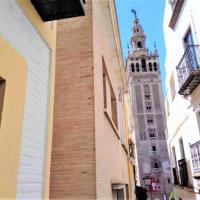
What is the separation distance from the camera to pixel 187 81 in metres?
7.89

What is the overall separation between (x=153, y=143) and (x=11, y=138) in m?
63.2

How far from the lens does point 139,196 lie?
1370 centimetres

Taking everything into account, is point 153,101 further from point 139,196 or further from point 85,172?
point 85,172

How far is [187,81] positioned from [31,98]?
22.1 feet

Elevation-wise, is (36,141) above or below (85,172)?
above

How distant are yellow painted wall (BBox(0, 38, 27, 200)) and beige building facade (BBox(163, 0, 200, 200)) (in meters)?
6.48

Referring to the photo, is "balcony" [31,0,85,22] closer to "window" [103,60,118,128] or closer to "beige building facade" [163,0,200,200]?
"window" [103,60,118,128]

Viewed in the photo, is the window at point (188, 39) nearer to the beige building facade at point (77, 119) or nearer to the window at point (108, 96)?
the window at point (108, 96)

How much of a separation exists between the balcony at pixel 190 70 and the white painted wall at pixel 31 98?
19.7ft

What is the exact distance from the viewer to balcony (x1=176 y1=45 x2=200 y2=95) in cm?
756

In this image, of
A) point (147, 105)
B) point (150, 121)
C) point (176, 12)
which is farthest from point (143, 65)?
point (176, 12)

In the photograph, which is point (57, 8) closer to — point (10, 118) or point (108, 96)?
point (10, 118)

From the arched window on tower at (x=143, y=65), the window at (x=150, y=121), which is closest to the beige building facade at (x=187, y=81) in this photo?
the window at (x=150, y=121)

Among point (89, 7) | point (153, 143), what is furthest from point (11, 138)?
point (153, 143)
